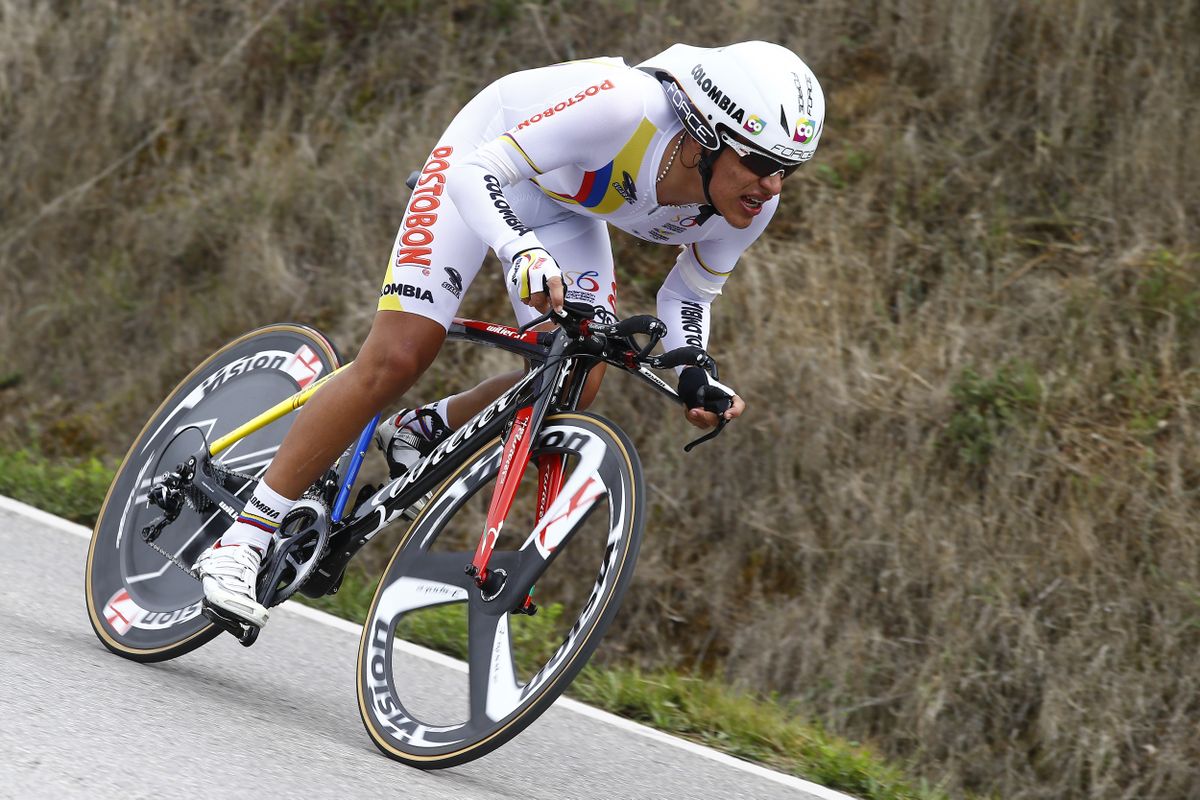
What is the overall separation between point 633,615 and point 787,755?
2016 millimetres

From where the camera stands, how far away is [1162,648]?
5.39 meters

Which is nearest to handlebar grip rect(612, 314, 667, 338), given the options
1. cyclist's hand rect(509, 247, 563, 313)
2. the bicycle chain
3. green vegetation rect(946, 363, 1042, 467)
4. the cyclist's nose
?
cyclist's hand rect(509, 247, 563, 313)

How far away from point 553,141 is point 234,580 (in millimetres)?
1524

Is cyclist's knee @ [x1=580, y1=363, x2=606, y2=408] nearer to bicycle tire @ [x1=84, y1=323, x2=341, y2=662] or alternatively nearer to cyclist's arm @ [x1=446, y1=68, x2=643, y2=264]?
cyclist's arm @ [x1=446, y1=68, x2=643, y2=264]

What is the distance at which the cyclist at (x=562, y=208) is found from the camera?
3551 mm

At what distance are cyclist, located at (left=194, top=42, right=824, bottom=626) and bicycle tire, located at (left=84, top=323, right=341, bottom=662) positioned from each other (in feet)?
1.31

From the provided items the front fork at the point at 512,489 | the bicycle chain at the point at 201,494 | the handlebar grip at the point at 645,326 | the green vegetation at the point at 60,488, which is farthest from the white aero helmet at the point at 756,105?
the green vegetation at the point at 60,488

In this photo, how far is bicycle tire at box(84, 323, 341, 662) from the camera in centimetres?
438

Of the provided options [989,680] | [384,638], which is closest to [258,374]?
[384,638]

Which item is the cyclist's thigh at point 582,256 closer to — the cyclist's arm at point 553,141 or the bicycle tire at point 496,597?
the cyclist's arm at point 553,141

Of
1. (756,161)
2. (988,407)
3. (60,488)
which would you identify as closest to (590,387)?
(756,161)

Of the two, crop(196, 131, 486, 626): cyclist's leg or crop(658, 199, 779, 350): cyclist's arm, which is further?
crop(658, 199, 779, 350): cyclist's arm

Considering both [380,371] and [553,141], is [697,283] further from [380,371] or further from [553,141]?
[380,371]

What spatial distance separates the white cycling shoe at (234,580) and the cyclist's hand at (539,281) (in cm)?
124
